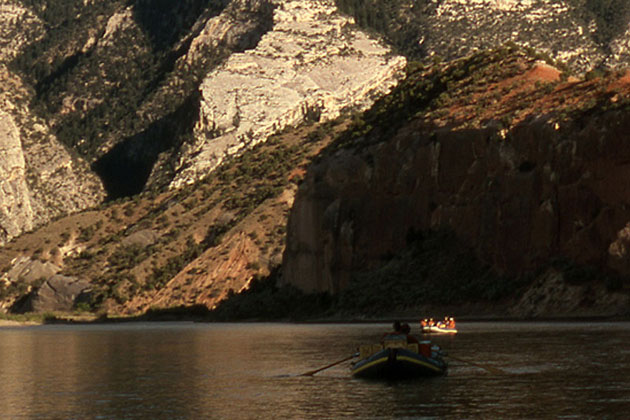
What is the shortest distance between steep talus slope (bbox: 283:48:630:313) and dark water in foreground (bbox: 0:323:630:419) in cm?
1983

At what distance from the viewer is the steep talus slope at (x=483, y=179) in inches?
3703

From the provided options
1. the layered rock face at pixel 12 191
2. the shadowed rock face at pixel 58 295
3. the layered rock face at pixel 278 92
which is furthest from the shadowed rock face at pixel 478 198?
the layered rock face at pixel 12 191

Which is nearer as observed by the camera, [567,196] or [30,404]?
[30,404]

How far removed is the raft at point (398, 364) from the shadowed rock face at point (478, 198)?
43828mm

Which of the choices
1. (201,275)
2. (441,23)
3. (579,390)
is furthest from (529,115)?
(441,23)

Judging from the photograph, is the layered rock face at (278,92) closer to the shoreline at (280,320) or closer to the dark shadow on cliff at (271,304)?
A: the shoreline at (280,320)

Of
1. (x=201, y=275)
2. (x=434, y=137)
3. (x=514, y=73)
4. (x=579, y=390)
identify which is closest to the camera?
(x=579, y=390)

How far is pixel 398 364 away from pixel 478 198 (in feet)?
192

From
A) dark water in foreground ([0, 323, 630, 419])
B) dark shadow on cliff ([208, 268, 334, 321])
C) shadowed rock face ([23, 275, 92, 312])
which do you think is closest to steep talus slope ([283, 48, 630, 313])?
dark shadow on cliff ([208, 268, 334, 321])

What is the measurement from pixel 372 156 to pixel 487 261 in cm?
2303

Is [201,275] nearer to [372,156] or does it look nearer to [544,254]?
[372,156]

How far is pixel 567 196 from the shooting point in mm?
96375

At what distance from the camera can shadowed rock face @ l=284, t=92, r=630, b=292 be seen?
307 feet

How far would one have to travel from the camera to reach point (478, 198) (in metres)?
105
